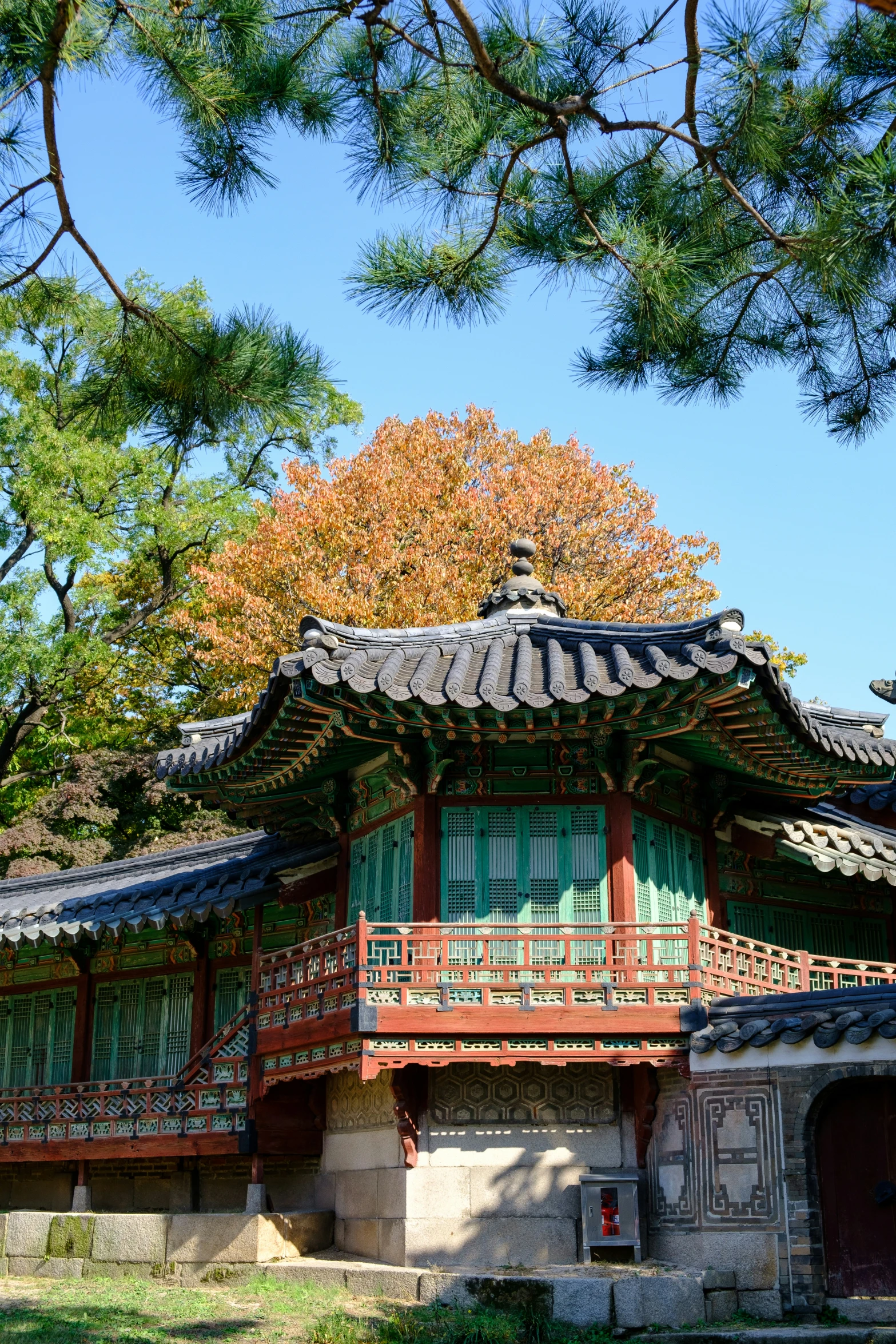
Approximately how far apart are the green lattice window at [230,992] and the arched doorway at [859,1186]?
27.0 ft

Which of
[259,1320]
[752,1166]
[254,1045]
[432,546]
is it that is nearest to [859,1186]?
[752,1166]

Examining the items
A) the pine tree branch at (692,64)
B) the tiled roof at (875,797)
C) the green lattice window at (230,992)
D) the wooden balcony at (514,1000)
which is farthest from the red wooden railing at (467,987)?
the pine tree branch at (692,64)

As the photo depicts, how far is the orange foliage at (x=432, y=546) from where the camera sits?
26.7 metres

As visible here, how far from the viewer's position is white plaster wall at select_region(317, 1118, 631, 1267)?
13.1 meters

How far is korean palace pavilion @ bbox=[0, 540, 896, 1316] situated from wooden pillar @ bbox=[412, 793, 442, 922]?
3 cm

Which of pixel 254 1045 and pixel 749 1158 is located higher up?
pixel 254 1045

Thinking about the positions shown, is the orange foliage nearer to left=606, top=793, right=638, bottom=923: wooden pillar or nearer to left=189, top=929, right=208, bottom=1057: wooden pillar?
left=189, top=929, right=208, bottom=1057: wooden pillar

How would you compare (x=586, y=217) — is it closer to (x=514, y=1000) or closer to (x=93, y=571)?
(x=514, y=1000)

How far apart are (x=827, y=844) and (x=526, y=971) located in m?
5.47

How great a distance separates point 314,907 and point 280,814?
1.29 meters

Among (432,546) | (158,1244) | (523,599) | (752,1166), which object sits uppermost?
(432,546)

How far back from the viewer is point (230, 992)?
18.1 m

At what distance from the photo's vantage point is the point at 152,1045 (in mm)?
18578

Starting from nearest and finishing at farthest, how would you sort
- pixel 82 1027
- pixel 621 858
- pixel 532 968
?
pixel 532 968 → pixel 621 858 → pixel 82 1027
